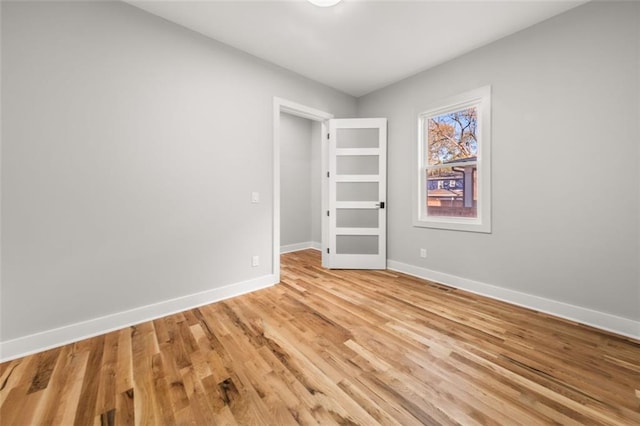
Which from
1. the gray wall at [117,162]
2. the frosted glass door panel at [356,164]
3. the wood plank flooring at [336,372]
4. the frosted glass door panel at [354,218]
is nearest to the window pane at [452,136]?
the frosted glass door panel at [356,164]

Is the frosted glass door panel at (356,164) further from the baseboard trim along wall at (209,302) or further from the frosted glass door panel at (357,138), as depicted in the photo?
the baseboard trim along wall at (209,302)

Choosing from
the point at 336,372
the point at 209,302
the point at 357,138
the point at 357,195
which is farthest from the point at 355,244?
the point at 336,372

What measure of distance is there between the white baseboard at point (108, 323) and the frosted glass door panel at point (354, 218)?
1.65 meters

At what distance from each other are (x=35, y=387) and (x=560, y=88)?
4.57 m

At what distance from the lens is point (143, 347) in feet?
6.03

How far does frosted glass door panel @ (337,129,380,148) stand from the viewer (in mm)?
3779

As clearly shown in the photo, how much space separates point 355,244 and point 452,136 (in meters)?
2.00

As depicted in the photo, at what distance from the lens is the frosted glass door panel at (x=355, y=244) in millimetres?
3809

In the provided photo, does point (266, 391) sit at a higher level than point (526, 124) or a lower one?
lower

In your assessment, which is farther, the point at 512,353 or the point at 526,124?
the point at 526,124

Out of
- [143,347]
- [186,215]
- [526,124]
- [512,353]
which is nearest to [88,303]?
[143,347]

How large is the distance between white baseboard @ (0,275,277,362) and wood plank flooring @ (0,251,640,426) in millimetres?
91

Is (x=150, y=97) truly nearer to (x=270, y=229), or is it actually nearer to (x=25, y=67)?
(x=25, y=67)

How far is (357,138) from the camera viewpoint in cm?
380
